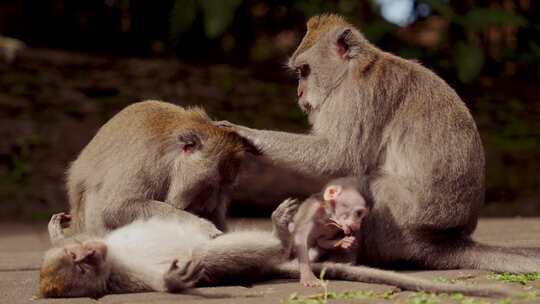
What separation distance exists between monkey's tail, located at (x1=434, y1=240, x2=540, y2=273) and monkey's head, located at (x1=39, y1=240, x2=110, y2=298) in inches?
83.5

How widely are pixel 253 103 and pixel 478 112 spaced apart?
304 centimetres

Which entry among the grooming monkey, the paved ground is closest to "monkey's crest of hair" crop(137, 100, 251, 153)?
the grooming monkey

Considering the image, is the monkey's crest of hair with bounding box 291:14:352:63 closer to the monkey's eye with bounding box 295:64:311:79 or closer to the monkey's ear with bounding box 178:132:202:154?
the monkey's eye with bounding box 295:64:311:79

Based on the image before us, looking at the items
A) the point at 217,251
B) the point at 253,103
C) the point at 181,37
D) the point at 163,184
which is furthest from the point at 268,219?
the point at 217,251

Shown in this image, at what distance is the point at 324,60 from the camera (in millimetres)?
6348

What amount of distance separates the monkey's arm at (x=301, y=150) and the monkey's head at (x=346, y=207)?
0.34 meters

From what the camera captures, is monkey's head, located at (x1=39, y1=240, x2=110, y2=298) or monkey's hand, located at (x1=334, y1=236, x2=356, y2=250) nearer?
monkey's head, located at (x1=39, y1=240, x2=110, y2=298)

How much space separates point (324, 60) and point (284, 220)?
4.43 feet

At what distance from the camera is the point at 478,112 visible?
1263 cm

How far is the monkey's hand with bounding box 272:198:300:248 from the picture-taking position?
5504 mm

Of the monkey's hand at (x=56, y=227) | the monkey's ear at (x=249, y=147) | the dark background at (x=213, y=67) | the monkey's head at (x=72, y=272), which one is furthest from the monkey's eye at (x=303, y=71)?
the dark background at (x=213, y=67)

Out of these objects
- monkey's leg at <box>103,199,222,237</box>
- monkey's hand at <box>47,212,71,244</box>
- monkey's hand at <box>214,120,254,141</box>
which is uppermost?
monkey's hand at <box>214,120,254,141</box>

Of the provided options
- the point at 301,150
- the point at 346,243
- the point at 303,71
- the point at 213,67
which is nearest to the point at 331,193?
the point at 346,243

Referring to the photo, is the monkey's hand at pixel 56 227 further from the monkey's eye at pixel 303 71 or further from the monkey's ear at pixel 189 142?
the monkey's eye at pixel 303 71
